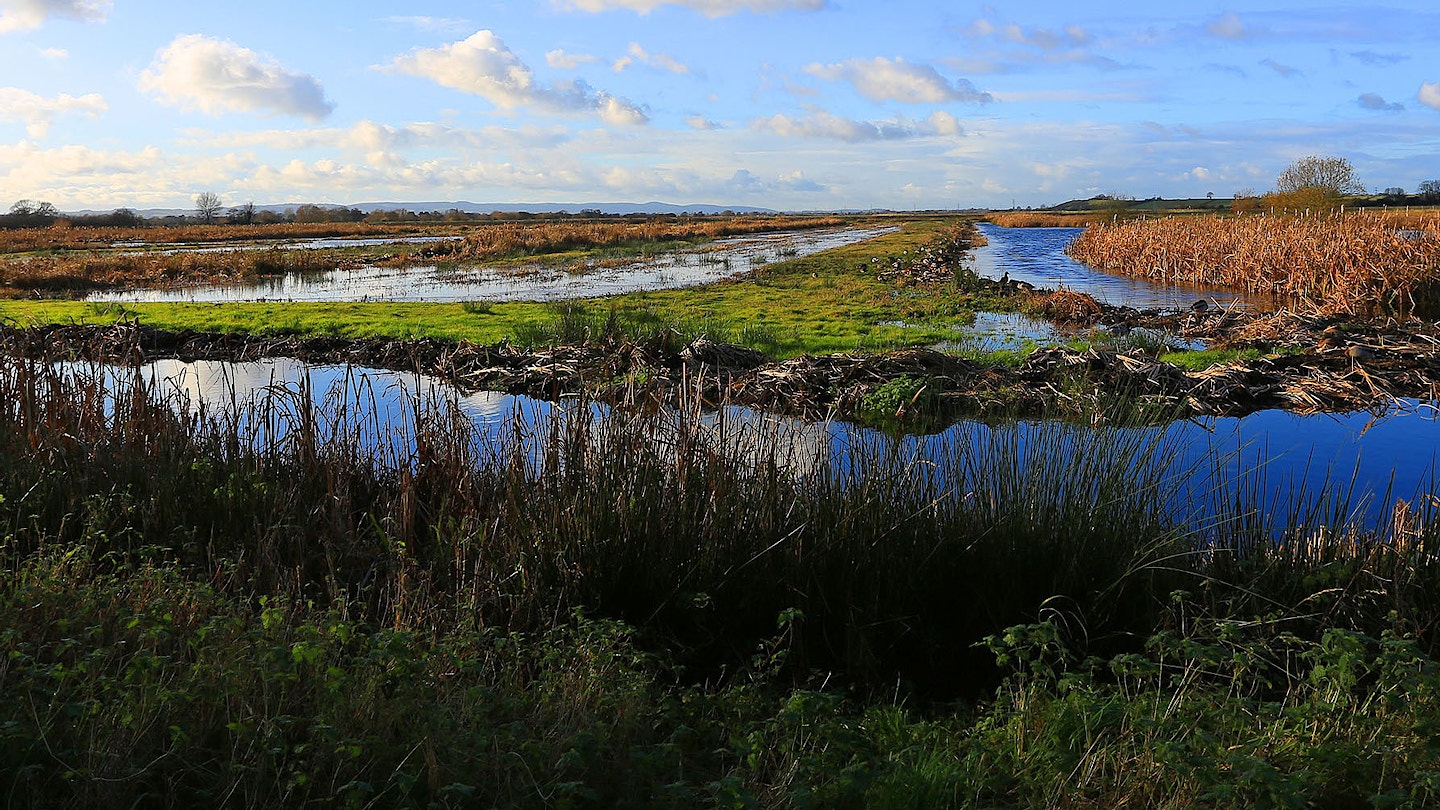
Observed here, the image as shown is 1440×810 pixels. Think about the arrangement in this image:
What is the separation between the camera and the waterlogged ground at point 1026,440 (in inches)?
224

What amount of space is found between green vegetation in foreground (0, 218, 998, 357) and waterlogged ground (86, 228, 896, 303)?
9.55 ft

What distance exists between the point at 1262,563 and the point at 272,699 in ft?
15.4

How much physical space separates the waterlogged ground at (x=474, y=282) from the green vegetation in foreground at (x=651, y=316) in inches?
115

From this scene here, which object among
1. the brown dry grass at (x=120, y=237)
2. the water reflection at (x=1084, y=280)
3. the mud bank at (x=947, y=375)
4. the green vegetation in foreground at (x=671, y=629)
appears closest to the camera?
the green vegetation in foreground at (x=671, y=629)

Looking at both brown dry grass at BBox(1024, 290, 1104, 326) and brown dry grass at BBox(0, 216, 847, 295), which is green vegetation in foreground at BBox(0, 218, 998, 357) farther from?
brown dry grass at BBox(0, 216, 847, 295)

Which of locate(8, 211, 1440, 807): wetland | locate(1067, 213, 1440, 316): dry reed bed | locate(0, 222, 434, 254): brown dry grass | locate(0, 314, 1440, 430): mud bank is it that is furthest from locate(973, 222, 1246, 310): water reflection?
locate(0, 222, 434, 254): brown dry grass

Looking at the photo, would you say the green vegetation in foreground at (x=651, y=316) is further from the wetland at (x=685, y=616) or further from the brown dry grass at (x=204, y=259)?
the brown dry grass at (x=204, y=259)

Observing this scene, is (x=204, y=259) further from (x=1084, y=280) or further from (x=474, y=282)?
(x=1084, y=280)

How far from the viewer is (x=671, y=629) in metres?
5.02

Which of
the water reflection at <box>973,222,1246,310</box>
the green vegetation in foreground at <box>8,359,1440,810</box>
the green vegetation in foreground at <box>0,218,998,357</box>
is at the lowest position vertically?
the green vegetation in foreground at <box>8,359,1440,810</box>

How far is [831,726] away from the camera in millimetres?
3621

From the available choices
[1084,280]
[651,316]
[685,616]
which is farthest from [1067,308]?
[685,616]

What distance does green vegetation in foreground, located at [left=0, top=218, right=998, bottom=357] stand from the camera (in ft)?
49.9

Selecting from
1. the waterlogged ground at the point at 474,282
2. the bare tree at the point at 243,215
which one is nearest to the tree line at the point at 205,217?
the bare tree at the point at 243,215
